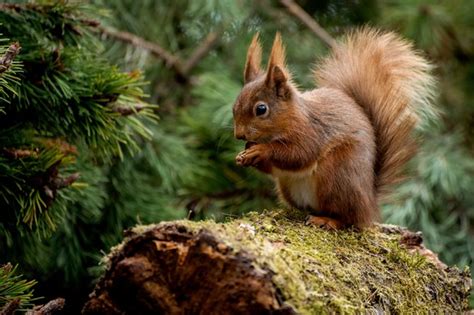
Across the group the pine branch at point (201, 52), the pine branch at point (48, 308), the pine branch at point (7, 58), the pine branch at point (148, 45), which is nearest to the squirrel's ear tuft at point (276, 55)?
the pine branch at point (7, 58)

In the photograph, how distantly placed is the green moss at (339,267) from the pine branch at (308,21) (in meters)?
1.54

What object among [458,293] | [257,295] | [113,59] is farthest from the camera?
[113,59]

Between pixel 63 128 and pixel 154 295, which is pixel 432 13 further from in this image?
pixel 154 295

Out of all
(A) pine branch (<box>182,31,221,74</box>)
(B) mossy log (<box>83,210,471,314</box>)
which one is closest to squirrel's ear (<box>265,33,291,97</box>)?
(B) mossy log (<box>83,210,471,314</box>)

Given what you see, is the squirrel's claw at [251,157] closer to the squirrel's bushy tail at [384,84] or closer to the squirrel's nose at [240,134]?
the squirrel's nose at [240,134]

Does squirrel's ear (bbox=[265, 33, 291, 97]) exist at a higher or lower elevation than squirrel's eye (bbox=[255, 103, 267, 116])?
higher

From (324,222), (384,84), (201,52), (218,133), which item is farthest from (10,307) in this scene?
(201,52)

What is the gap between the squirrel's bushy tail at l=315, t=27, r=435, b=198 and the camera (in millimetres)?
2014

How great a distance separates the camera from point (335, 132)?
192 centimetres

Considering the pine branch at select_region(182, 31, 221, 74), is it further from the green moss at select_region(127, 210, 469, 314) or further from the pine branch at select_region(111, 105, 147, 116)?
the green moss at select_region(127, 210, 469, 314)

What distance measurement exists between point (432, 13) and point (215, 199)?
1.30 meters

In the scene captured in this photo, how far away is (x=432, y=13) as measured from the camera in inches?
137

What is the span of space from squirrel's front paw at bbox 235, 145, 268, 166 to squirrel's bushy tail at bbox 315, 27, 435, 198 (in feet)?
1.12

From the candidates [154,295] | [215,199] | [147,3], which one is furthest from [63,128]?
[147,3]
